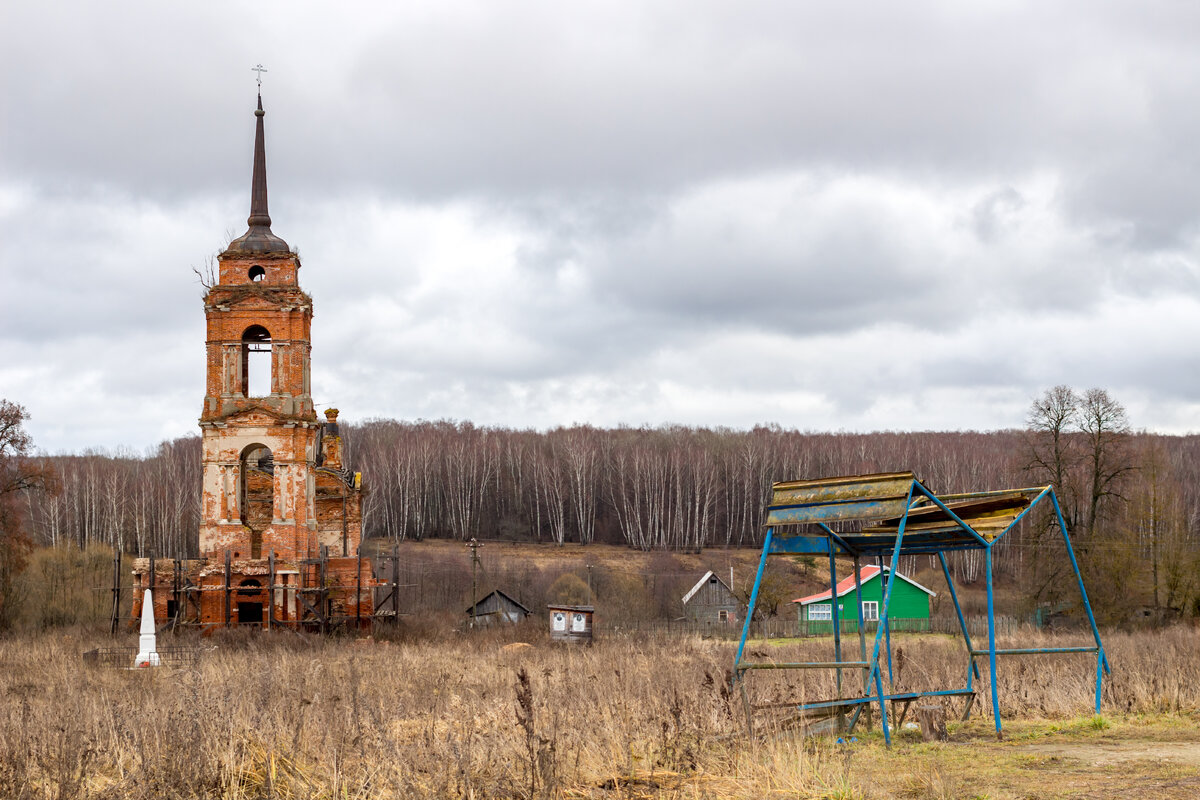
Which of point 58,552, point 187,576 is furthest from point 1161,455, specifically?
point 58,552

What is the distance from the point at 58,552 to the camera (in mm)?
50219

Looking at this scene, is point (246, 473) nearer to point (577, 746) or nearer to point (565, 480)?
point (577, 746)

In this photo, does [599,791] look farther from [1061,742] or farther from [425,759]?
[1061,742]

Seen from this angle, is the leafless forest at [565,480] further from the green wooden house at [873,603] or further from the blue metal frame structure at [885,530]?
the blue metal frame structure at [885,530]

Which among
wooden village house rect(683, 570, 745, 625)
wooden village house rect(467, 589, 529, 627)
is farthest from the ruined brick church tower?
wooden village house rect(683, 570, 745, 625)

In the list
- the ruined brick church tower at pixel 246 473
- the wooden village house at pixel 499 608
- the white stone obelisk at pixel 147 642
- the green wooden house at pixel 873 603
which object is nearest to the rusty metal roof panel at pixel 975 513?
the white stone obelisk at pixel 147 642

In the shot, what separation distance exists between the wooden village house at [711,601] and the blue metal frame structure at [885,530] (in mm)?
42393

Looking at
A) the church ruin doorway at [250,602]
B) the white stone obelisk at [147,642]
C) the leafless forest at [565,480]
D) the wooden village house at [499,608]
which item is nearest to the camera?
the white stone obelisk at [147,642]

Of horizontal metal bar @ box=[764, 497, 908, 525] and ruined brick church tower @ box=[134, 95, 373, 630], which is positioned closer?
horizontal metal bar @ box=[764, 497, 908, 525]

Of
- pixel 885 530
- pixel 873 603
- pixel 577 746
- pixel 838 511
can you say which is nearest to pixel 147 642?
pixel 885 530

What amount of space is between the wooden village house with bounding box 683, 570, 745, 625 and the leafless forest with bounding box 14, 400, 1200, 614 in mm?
14758

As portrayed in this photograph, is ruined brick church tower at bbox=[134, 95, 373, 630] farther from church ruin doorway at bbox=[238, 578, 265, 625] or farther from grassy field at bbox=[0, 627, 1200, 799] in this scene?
grassy field at bbox=[0, 627, 1200, 799]

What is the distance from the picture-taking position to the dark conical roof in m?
33.5

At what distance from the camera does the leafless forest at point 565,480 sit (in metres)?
72.2
